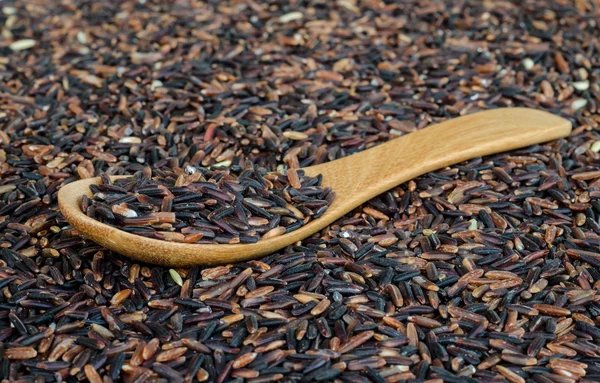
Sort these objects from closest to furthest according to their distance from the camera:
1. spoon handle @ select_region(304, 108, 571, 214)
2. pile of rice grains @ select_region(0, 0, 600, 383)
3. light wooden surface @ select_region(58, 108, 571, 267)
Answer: pile of rice grains @ select_region(0, 0, 600, 383), light wooden surface @ select_region(58, 108, 571, 267), spoon handle @ select_region(304, 108, 571, 214)

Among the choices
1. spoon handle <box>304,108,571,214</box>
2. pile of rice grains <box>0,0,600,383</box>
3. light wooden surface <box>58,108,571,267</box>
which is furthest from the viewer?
spoon handle <box>304,108,571,214</box>

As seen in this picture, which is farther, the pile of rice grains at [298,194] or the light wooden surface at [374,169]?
the light wooden surface at [374,169]

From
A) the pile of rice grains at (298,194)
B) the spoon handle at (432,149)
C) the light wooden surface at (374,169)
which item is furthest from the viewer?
the spoon handle at (432,149)

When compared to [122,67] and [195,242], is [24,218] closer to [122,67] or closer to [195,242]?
[195,242]

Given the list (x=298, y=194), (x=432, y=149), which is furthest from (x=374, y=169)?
(x=298, y=194)

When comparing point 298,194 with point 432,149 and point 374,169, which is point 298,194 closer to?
point 374,169
